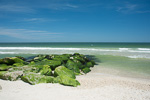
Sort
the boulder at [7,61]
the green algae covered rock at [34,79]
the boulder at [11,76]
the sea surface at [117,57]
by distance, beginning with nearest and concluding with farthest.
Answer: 1. the green algae covered rock at [34,79]
2. the boulder at [11,76]
3. the sea surface at [117,57]
4. the boulder at [7,61]

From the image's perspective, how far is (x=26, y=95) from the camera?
4.03 m

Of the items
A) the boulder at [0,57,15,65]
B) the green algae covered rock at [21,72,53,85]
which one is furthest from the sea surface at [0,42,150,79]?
the boulder at [0,57,15,65]

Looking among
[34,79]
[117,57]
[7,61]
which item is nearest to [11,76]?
[34,79]

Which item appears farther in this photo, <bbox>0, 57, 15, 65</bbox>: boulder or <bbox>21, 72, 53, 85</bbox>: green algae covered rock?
<bbox>0, 57, 15, 65</bbox>: boulder

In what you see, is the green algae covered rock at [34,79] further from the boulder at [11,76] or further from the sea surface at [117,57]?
the sea surface at [117,57]

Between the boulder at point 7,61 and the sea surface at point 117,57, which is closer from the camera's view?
the sea surface at point 117,57

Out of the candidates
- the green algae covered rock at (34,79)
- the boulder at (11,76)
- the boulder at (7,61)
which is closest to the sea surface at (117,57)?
the green algae covered rock at (34,79)

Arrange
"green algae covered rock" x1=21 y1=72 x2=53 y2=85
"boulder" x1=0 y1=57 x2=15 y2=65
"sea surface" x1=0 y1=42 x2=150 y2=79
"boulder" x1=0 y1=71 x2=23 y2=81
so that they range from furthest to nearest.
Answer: "boulder" x1=0 y1=57 x2=15 y2=65, "sea surface" x1=0 y1=42 x2=150 y2=79, "boulder" x1=0 y1=71 x2=23 y2=81, "green algae covered rock" x1=21 y1=72 x2=53 y2=85

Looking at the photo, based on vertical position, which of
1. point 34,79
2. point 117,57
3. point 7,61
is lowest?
point 34,79

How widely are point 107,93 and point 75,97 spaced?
1368 mm

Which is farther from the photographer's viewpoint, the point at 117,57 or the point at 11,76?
the point at 117,57

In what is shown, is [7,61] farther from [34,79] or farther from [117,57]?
[117,57]

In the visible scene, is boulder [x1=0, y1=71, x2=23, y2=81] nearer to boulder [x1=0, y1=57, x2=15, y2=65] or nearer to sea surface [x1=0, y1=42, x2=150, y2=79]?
boulder [x1=0, y1=57, x2=15, y2=65]

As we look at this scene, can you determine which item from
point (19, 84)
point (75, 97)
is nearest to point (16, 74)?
point (19, 84)
